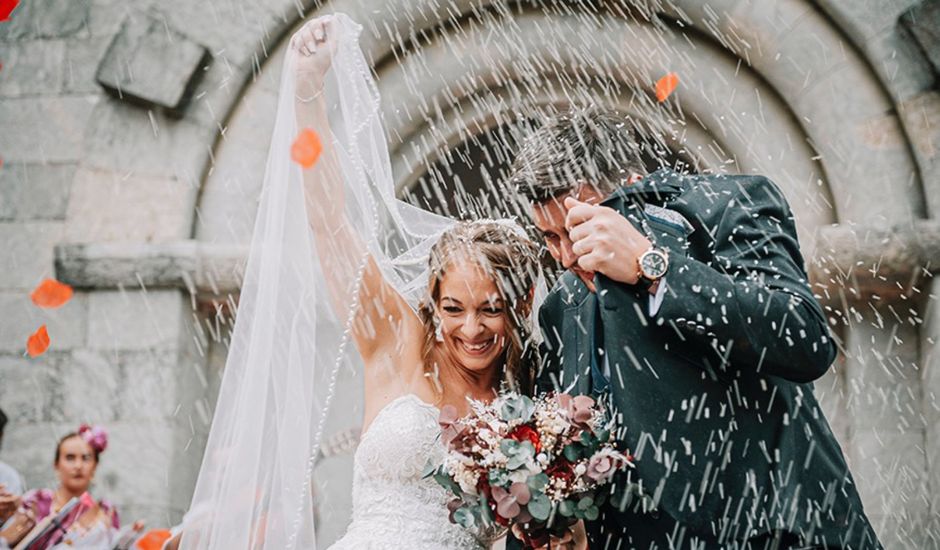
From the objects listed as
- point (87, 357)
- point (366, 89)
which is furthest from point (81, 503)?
point (366, 89)

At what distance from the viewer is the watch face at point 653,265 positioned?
228 cm

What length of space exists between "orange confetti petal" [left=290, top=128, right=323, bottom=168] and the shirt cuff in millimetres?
1629

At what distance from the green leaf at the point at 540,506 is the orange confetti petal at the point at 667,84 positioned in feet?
11.4

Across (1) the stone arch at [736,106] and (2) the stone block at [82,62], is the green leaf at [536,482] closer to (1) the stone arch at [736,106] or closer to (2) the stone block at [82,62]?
(1) the stone arch at [736,106]

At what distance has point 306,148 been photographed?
350 centimetres

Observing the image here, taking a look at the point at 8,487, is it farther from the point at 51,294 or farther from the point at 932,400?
the point at 932,400

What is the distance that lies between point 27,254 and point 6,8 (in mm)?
1543

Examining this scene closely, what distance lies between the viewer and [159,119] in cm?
582

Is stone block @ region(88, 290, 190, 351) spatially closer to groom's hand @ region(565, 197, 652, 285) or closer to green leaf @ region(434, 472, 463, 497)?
green leaf @ region(434, 472, 463, 497)

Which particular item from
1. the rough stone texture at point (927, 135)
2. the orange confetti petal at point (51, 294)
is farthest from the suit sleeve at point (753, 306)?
the orange confetti petal at point (51, 294)

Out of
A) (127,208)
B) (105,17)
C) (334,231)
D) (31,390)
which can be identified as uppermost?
(105,17)

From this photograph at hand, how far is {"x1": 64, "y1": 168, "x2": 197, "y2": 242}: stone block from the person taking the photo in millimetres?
5734

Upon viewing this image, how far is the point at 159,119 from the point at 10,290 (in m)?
1.39

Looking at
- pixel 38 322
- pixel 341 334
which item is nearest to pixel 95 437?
pixel 38 322
